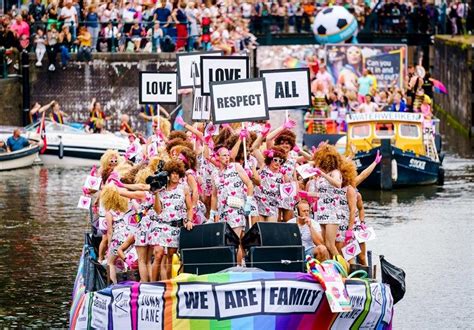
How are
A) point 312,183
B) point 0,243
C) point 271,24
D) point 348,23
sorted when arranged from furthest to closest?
1. point 271,24
2. point 348,23
3. point 0,243
4. point 312,183

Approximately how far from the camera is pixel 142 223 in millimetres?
18484

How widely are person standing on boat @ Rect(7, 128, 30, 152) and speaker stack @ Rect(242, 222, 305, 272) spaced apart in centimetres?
2300

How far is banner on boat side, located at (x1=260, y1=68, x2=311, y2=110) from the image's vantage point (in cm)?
2234

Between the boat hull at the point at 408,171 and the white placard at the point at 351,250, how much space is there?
15.8 metres

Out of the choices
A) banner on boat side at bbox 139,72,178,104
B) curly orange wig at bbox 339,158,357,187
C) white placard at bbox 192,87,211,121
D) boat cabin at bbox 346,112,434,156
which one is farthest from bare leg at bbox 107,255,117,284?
boat cabin at bbox 346,112,434,156

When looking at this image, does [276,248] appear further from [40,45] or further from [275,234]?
[40,45]

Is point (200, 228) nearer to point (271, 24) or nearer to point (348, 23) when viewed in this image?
point (348, 23)

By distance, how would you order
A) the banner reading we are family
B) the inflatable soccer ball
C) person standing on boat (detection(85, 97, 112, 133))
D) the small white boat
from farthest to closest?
the inflatable soccer ball < the banner reading we are family < person standing on boat (detection(85, 97, 112, 133)) < the small white boat

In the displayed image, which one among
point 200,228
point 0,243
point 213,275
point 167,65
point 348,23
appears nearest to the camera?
point 213,275

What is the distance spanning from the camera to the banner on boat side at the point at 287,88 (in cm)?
2234

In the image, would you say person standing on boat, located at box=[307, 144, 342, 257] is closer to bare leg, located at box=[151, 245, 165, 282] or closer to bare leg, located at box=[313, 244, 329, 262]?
bare leg, located at box=[313, 244, 329, 262]

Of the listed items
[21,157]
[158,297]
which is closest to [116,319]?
[158,297]

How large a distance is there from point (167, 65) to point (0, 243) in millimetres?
16934

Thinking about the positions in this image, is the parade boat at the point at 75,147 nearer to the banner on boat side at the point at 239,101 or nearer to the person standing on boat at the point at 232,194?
the banner on boat side at the point at 239,101
